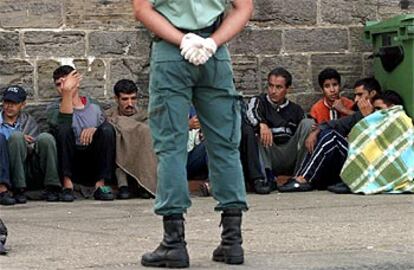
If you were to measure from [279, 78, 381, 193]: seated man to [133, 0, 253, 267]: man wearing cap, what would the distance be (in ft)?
13.1

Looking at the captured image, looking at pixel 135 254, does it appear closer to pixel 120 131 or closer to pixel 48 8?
pixel 120 131

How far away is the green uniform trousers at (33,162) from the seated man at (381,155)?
241 cm

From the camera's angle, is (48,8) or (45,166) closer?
(45,166)

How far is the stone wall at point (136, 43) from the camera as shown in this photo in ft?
31.6

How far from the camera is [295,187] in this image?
9.46 metres

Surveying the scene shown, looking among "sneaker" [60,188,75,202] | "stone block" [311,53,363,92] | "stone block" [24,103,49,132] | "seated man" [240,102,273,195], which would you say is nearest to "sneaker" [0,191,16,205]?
"sneaker" [60,188,75,202]

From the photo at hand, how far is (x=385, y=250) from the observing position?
5949 mm

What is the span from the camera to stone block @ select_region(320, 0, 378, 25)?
1048 centimetres

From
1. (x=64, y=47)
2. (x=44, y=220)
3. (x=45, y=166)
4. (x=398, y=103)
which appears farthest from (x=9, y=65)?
(x=398, y=103)

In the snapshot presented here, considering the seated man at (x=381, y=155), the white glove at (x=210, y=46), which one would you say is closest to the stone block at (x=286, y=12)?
the seated man at (x=381, y=155)

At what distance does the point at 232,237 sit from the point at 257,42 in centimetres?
506

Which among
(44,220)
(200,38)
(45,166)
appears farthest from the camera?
(45,166)

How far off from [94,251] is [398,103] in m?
4.38

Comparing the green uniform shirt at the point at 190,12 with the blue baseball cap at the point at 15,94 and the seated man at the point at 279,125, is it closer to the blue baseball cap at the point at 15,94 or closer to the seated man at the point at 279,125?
the blue baseball cap at the point at 15,94
